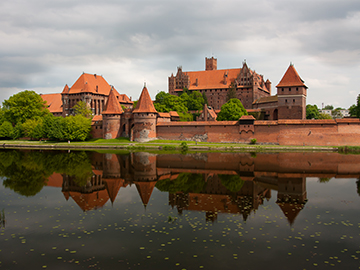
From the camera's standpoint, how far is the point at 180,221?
9.94 m

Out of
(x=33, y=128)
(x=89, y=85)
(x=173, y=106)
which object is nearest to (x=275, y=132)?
(x=173, y=106)

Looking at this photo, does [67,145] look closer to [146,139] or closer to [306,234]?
[146,139]

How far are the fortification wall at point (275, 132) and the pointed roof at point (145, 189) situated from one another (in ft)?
86.0

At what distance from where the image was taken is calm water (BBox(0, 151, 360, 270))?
7363 mm

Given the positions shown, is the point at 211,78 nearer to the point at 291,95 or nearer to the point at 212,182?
the point at 291,95

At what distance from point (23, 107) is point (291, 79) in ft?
152

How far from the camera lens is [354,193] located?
45.8 ft

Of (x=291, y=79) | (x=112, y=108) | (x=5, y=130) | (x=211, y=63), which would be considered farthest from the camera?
(x=211, y=63)

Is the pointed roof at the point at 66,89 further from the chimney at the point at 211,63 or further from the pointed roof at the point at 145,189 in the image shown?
the pointed roof at the point at 145,189

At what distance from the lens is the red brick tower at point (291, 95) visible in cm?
4556

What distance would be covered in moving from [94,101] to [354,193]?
5708cm

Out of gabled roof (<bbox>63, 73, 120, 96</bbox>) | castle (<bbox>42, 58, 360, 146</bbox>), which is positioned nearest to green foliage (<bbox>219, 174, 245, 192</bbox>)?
castle (<bbox>42, 58, 360, 146</bbox>)

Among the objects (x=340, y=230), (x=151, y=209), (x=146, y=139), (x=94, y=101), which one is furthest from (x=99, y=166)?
(x=94, y=101)

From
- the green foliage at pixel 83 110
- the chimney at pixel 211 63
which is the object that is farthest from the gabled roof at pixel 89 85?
the chimney at pixel 211 63
